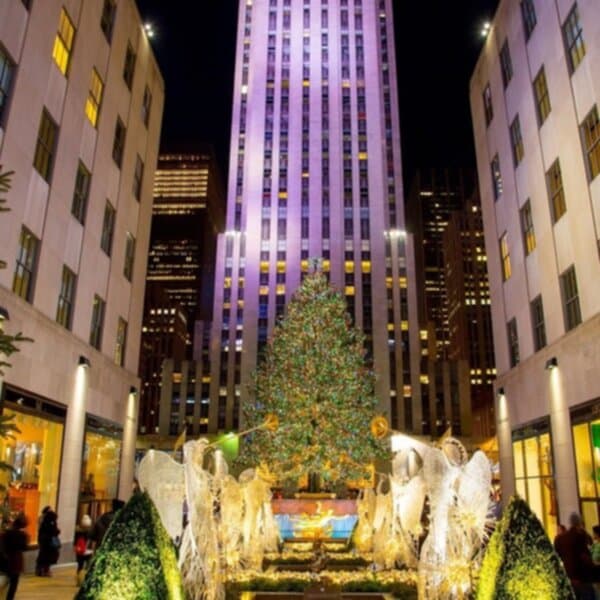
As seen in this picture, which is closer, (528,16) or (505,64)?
(528,16)

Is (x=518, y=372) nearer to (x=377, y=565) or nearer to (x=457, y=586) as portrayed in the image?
(x=377, y=565)

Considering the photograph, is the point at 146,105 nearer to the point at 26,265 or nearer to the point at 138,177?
the point at 138,177

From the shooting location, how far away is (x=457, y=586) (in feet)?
34.9

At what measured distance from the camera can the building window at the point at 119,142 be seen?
79.3 ft

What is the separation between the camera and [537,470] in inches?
821

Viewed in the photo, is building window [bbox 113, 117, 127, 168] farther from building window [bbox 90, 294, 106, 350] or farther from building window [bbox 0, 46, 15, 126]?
building window [bbox 0, 46, 15, 126]

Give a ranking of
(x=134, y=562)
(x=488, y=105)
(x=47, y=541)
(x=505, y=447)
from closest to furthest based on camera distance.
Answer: (x=134, y=562)
(x=47, y=541)
(x=505, y=447)
(x=488, y=105)

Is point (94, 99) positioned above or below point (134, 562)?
above

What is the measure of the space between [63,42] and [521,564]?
62.5 feet

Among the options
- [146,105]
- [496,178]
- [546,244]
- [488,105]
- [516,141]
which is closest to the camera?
[546,244]

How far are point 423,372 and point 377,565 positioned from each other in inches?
2915

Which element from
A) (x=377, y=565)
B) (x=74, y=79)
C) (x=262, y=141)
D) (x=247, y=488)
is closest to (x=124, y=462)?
(x=247, y=488)

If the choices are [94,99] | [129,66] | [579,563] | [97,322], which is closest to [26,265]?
[97,322]

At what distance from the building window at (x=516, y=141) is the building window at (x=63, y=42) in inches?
647
